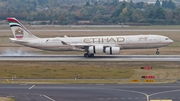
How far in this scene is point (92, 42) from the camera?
80.6 m

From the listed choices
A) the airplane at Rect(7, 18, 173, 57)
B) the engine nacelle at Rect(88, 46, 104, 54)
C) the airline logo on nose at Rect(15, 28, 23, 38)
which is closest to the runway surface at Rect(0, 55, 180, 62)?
the engine nacelle at Rect(88, 46, 104, 54)

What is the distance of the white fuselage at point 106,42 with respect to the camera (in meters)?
79.8

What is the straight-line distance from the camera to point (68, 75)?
197ft

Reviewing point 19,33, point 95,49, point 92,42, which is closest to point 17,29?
point 19,33

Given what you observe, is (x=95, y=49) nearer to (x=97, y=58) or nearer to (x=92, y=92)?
(x=97, y=58)

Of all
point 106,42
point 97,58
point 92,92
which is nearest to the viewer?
point 92,92

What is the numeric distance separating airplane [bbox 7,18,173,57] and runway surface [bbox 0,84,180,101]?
27.5 m

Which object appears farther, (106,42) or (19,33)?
(19,33)

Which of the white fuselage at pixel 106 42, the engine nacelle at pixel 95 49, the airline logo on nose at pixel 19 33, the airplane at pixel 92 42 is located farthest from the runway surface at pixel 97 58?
the airline logo on nose at pixel 19 33

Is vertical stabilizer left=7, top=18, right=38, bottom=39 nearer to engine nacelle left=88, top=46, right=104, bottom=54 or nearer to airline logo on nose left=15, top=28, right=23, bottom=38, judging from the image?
airline logo on nose left=15, top=28, right=23, bottom=38

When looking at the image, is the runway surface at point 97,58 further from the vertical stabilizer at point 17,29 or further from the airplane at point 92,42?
the vertical stabilizer at point 17,29

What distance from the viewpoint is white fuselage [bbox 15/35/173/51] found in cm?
7981

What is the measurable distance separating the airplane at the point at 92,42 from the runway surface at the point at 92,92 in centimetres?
2753

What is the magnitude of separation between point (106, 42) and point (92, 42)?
238cm
